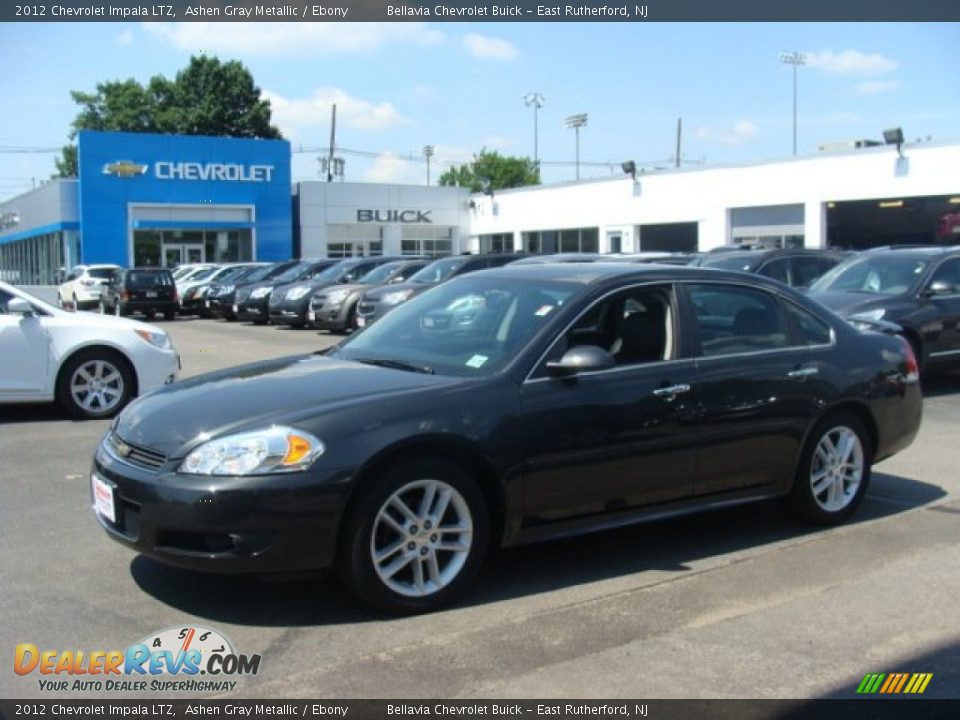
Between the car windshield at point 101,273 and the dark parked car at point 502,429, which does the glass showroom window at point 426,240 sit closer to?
the car windshield at point 101,273

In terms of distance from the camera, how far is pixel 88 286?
106ft

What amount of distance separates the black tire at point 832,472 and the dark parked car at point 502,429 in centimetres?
1

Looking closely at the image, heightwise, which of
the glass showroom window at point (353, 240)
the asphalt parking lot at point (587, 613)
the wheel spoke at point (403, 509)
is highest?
the glass showroom window at point (353, 240)

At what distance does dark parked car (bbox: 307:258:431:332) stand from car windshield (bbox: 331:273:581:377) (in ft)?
45.7

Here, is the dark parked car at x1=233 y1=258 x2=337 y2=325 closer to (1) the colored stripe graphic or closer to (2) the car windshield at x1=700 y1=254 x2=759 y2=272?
(2) the car windshield at x1=700 y1=254 x2=759 y2=272

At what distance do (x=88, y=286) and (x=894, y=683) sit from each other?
105ft

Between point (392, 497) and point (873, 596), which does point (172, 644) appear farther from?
point (873, 596)

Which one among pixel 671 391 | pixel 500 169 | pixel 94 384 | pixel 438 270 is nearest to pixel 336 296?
pixel 438 270

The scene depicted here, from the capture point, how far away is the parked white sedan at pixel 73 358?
959 centimetres

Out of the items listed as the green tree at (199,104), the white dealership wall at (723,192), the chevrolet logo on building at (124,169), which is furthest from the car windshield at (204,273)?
the green tree at (199,104)

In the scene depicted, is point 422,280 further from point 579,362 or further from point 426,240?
point 426,240

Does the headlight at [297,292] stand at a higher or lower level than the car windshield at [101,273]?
lower

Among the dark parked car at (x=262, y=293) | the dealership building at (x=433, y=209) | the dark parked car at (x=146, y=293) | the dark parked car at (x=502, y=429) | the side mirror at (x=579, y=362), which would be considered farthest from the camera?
the dealership building at (x=433, y=209)

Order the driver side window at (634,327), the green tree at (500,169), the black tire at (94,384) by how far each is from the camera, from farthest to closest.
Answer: the green tree at (500,169) → the black tire at (94,384) → the driver side window at (634,327)
